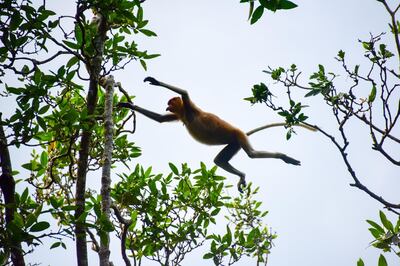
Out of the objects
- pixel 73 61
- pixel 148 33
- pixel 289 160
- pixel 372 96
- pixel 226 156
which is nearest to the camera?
pixel 372 96

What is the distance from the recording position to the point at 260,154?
8148mm

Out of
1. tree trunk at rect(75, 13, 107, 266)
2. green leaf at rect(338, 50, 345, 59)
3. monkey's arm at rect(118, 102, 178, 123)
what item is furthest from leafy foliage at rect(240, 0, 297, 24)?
monkey's arm at rect(118, 102, 178, 123)

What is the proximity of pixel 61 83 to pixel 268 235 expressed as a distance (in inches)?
192

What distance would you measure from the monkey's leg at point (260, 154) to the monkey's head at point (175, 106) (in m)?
1.37

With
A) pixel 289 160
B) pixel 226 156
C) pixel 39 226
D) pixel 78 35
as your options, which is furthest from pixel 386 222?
pixel 226 156

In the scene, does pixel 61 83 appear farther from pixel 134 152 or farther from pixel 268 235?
pixel 268 235

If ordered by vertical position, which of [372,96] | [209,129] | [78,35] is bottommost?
[372,96]

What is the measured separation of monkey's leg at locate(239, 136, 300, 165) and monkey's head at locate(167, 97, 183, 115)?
1.37m

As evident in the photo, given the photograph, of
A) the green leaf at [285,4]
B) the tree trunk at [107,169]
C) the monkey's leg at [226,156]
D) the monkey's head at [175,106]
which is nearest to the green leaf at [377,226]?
the green leaf at [285,4]

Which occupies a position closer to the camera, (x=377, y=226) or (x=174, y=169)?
(x=377, y=226)

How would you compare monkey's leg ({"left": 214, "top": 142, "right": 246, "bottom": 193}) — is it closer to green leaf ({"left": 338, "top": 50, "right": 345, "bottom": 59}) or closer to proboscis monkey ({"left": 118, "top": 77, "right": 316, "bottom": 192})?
proboscis monkey ({"left": 118, "top": 77, "right": 316, "bottom": 192})

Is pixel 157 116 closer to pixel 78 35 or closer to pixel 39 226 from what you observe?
pixel 78 35

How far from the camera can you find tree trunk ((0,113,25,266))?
8.92 ft

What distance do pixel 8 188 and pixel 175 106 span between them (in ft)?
18.1
